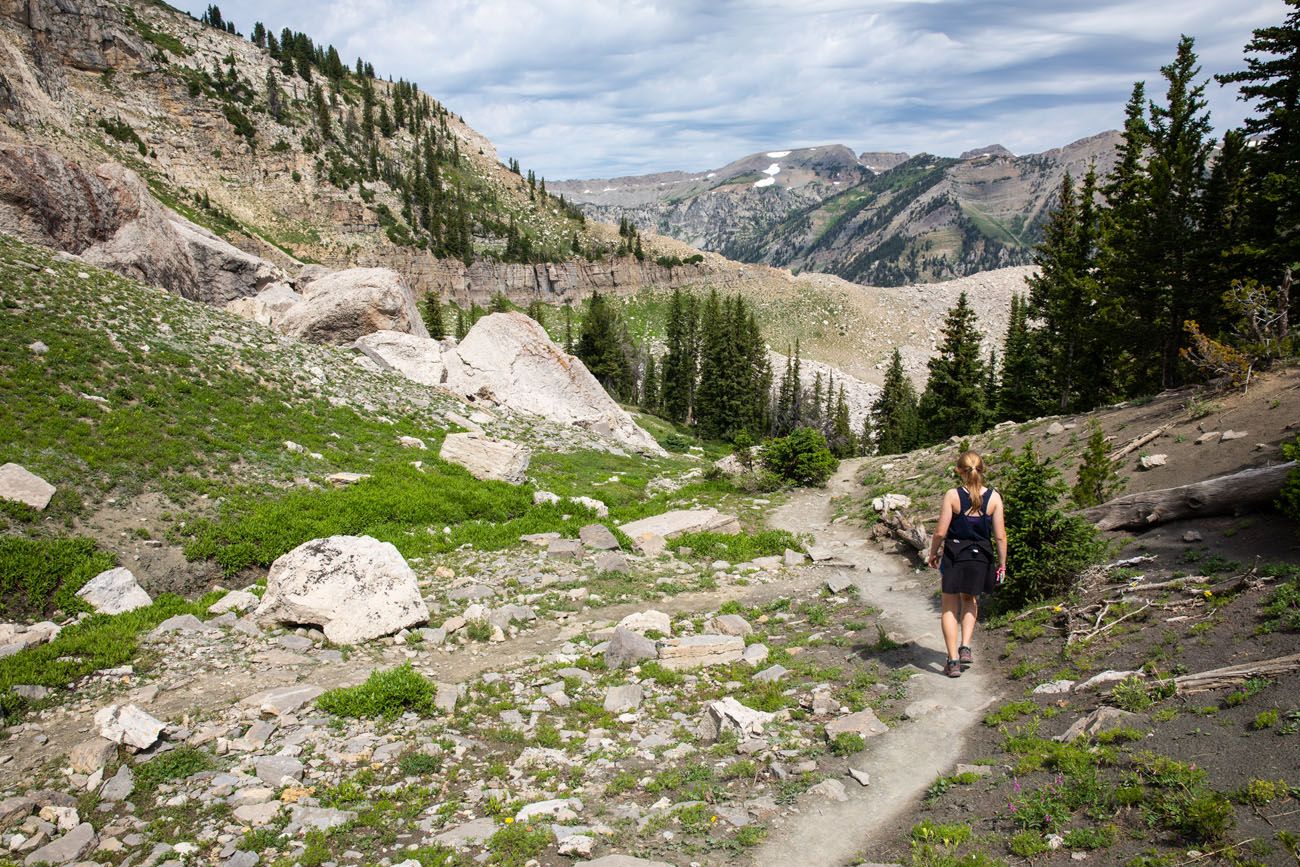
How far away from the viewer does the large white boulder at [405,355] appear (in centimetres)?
3612

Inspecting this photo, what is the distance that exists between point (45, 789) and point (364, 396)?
2270cm

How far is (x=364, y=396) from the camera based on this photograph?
28.9m

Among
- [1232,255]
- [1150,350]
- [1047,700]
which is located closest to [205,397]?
[1047,700]

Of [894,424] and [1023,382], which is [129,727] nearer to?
[1023,382]

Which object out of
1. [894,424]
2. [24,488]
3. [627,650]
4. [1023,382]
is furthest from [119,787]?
[894,424]

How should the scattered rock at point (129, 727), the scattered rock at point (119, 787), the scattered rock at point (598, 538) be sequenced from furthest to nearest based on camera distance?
the scattered rock at point (598, 538) → the scattered rock at point (129, 727) → the scattered rock at point (119, 787)

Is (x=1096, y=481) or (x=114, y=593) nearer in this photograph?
(x=114, y=593)

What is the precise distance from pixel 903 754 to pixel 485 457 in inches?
785

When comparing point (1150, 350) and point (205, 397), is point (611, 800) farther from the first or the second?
point (1150, 350)

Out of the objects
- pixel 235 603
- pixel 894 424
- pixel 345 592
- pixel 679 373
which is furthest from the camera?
pixel 679 373

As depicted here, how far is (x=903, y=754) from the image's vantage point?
7.91m

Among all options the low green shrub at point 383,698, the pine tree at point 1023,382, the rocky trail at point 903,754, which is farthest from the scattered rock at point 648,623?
the pine tree at point 1023,382

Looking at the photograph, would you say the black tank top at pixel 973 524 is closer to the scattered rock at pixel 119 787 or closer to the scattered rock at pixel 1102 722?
the scattered rock at pixel 1102 722

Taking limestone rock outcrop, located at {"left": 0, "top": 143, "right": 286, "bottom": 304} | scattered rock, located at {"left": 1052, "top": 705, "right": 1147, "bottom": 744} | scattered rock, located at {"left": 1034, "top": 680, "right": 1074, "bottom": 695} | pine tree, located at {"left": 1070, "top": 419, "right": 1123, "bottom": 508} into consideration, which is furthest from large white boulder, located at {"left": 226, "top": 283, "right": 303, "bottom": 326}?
scattered rock, located at {"left": 1052, "top": 705, "right": 1147, "bottom": 744}
